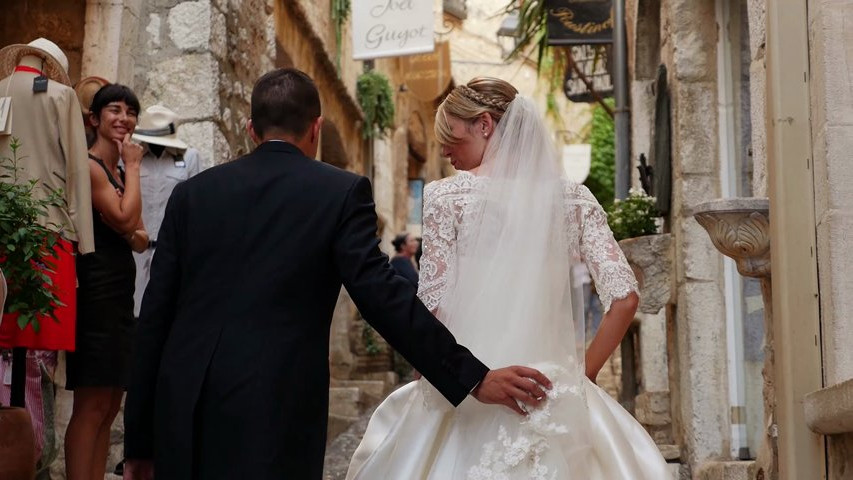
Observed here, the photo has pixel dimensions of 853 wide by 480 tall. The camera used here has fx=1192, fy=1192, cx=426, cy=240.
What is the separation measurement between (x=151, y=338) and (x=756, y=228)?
2705 mm

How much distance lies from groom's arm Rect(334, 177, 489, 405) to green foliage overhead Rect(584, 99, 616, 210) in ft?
69.0

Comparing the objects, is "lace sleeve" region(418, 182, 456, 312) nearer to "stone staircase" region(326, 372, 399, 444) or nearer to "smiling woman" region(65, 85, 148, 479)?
"smiling woman" region(65, 85, 148, 479)

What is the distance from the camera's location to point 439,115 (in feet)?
11.7

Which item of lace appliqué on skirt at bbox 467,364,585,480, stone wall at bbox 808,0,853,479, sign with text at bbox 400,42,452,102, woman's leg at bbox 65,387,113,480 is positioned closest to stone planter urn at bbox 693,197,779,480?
stone wall at bbox 808,0,853,479

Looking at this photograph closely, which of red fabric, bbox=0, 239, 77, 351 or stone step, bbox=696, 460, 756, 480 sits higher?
red fabric, bbox=0, 239, 77, 351

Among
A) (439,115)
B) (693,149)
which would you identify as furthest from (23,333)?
(693,149)

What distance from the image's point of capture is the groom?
2.77 m

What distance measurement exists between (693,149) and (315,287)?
512cm

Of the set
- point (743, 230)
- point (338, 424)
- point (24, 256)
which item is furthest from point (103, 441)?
point (338, 424)

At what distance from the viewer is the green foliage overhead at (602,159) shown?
2408 cm

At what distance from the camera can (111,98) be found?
504 cm

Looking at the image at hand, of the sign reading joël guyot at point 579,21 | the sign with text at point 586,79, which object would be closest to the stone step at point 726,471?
the sign reading joël guyot at point 579,21

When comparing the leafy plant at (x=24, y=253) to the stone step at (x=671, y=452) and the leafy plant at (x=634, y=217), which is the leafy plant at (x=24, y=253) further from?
the stone step at (x=671, y=452)

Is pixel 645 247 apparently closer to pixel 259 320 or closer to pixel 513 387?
pixel 513 387
